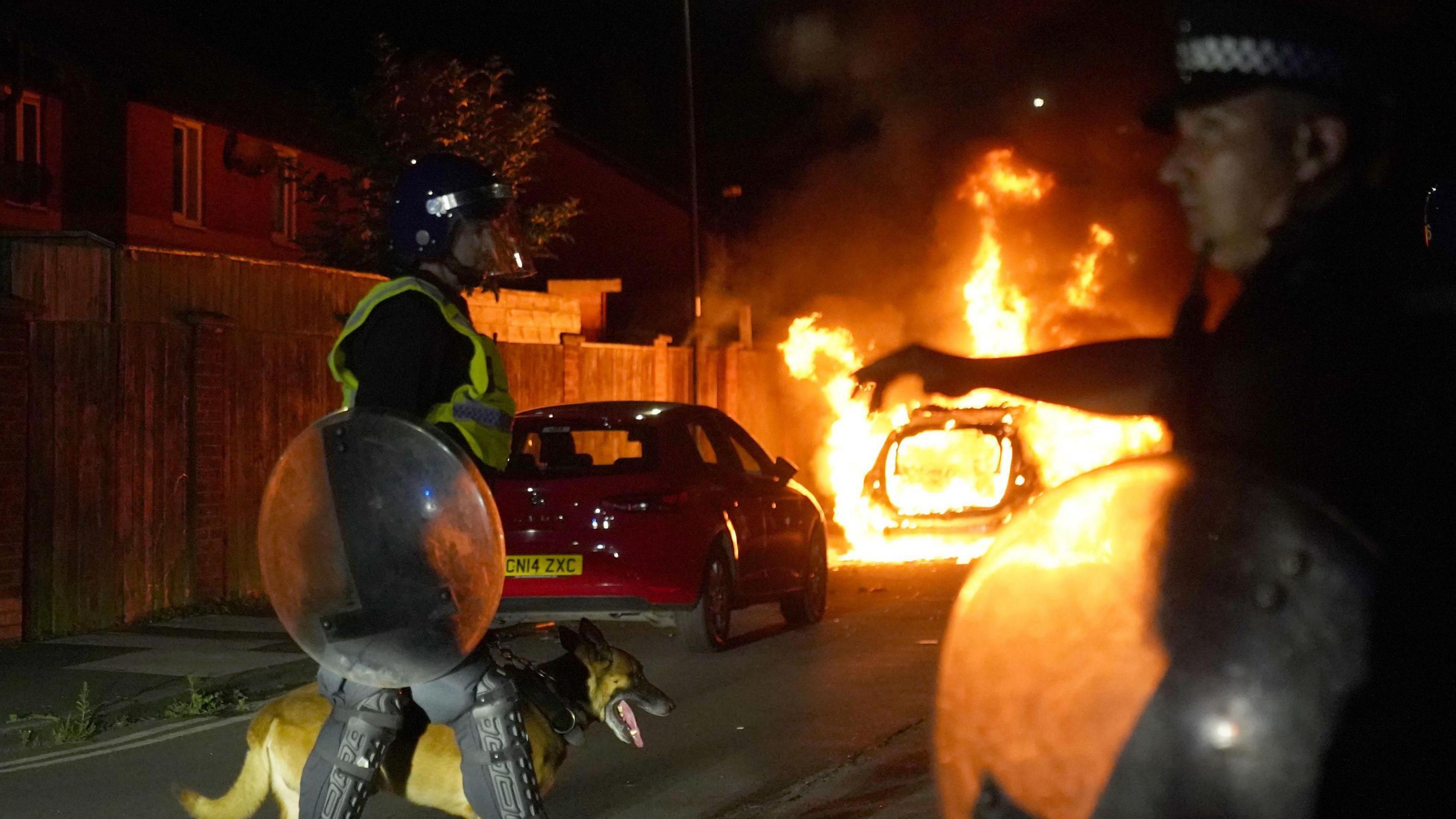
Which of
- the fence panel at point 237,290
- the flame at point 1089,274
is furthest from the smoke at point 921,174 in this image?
the fence panel at point 237,290

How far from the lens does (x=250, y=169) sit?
81.3 feet

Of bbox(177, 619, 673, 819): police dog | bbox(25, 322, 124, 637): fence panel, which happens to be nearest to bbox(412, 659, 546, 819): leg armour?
bbox(177, 619, 673, 819): police dog

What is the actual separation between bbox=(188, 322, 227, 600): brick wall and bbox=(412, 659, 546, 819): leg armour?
10.3 metres

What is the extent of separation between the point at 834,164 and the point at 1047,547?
99.7 ft

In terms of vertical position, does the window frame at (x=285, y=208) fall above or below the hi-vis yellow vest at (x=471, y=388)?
above

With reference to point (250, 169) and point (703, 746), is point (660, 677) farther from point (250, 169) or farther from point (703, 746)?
point (250, 169)

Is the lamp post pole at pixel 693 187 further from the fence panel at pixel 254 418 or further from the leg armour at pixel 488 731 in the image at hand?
the leg armour at pixel 488 731

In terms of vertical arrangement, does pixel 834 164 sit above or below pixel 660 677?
above

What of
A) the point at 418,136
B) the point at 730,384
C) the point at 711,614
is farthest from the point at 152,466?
the point at 730,384

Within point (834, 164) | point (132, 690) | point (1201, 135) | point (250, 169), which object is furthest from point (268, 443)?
point (834, 164)

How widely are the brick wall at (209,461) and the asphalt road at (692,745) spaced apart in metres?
3.54

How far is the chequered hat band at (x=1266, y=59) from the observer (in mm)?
1854

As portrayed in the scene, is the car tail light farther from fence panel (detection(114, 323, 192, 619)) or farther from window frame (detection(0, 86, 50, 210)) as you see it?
window frame (detection(0, 86, 50, 210))

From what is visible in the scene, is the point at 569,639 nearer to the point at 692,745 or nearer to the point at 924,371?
the point at 924,371
